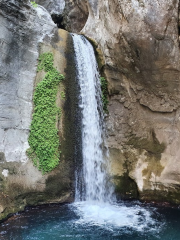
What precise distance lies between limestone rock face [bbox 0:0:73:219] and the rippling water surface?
18.1 inches

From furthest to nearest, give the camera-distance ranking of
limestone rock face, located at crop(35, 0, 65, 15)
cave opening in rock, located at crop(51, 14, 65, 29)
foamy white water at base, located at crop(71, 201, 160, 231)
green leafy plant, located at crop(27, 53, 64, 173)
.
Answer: cave opening in rock, located at crop(51, 14, 65, 29), limestone rock face, located at crop(35, 0, 65, 15), green leafy plant, located at crop(27, 53, 64, 173), foamy white water at base, located at crop(71, 201, 160, 231)

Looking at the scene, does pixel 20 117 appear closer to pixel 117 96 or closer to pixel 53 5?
pixel 117 96

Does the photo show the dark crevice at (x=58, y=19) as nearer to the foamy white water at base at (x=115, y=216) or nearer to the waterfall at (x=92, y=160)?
the waterfall at (x=92, y=160)

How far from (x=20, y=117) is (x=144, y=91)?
3.66 m

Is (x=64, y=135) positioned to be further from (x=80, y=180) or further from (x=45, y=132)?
(x=80, y=180)

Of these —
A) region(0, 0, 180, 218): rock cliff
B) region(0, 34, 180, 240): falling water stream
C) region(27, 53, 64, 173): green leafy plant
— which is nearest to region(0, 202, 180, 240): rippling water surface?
region(0, 34, 180, 240): falling water stream

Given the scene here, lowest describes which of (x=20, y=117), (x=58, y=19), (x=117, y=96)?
(x=20, y=117)

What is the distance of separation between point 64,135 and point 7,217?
8.52 ft

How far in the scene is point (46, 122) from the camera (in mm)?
7504

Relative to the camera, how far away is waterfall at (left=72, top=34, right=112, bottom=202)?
25.3 feet

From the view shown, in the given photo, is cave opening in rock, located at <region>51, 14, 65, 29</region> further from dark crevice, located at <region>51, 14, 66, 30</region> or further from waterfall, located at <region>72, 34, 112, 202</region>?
waterfall, located at <region>72, 34, 112, 202</region>

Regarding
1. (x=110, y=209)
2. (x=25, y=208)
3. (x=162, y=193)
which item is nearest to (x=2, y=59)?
(x=25, y=208)

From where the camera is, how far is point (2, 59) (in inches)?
280

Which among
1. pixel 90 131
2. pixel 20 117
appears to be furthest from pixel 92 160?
pixel 20 117
